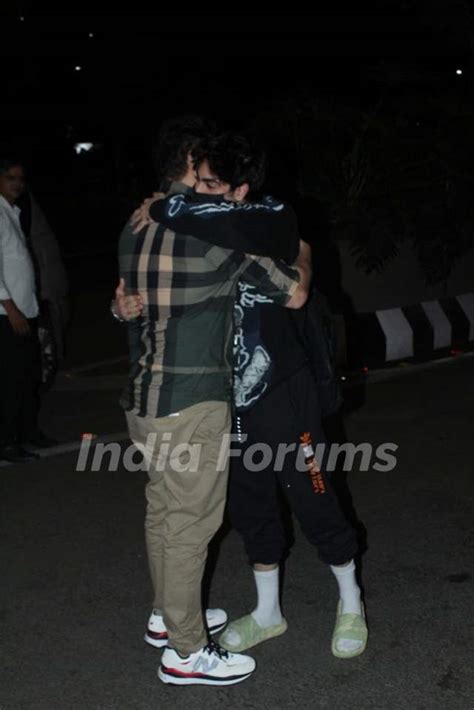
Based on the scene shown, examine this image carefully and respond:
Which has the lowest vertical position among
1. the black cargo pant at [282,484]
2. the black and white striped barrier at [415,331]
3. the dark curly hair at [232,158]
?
the black and white striped barrier at [415,331]

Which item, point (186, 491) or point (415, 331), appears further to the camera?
point (415, 331)

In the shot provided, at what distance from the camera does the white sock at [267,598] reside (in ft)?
12.9

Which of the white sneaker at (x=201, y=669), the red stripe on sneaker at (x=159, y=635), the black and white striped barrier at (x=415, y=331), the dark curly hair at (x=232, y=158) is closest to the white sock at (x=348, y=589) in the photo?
the white sneaker at (x=201, y=669)

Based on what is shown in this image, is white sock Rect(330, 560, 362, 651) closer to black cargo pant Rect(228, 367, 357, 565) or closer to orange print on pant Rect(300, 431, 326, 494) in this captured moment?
black cargo pant Rect(228, 367, 357, 565)

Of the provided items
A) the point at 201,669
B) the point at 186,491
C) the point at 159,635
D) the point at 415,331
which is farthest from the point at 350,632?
the point at 415,331

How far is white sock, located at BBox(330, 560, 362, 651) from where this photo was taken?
3809 mm

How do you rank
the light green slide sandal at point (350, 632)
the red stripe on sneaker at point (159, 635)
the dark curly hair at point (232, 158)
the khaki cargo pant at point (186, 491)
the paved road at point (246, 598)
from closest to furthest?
1. the dark curly hair at point (232, 158)
2. the khaki cargo pant at point (186, 491)
3. the paved road at point (246, 598)
4. the light green slide sandal at point (350, 632)
5. the red stripe on sneaker at point (159, 635)

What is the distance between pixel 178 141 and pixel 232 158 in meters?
0.20

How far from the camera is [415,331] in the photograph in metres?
9.38

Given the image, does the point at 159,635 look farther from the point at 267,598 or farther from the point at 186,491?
the point at 186,491

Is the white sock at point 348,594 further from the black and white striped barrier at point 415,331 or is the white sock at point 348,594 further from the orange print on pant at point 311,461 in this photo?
the black and white striped barrier at point 415,331

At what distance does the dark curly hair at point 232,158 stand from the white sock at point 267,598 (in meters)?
1.46

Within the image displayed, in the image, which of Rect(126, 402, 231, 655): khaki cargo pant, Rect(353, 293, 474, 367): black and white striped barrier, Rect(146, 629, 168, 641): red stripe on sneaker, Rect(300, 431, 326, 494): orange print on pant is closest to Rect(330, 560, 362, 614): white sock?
Rect(300, 431, 326, 494): orange print on pant

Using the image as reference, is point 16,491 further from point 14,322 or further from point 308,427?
point 308,427
